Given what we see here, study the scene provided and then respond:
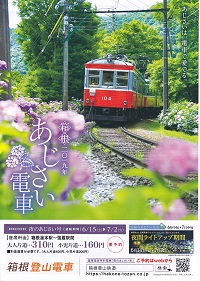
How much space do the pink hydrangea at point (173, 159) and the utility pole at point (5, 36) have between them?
3.85ft

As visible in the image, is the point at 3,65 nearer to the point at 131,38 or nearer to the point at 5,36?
the point at 5,36

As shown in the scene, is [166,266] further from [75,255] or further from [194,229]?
[75,255]

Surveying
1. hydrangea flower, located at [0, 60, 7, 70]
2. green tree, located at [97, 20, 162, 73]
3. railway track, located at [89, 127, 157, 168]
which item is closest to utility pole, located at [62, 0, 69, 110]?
green tree, located at [97, 20, 162, 73]

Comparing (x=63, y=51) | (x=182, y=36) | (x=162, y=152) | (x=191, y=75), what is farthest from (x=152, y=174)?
(x=63, y=51)

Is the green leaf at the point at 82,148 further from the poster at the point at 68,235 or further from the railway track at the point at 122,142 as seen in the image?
the railway track at the point at 122,142

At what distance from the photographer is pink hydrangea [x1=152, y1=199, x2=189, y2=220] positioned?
3.45 feet

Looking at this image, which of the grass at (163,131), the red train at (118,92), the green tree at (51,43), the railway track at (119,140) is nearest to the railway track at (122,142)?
the railway track at (119,140)

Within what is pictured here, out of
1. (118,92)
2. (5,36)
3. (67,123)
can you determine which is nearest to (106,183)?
(67,123)

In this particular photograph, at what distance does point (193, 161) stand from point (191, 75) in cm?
99

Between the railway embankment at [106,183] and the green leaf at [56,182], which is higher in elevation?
the green leaf at [56,182]

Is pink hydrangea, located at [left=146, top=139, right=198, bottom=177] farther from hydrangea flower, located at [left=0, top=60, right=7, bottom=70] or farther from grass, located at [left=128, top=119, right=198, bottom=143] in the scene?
hydrangea flower, located at [left=0, top=60, right=7, bottom=70]

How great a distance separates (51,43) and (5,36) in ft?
1.16

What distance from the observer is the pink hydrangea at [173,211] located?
41.4 inches

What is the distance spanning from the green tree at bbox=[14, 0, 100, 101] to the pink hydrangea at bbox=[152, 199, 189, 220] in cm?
122
